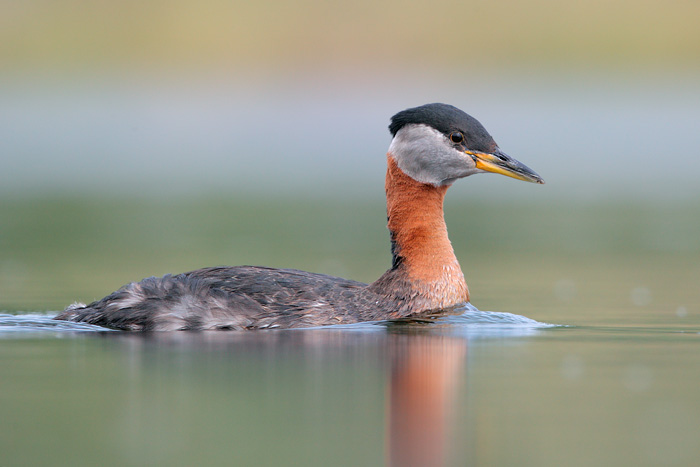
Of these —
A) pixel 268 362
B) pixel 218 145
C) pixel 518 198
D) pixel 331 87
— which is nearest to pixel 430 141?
pixel 268 362

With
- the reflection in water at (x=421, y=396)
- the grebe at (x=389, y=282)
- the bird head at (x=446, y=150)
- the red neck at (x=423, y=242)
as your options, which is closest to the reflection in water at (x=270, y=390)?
the reflection in water at (x=421, y=396)

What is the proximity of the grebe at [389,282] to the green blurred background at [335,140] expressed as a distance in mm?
1238

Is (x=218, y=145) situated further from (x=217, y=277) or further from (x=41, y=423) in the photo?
(x=41, y=423)

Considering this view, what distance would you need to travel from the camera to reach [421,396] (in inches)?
377

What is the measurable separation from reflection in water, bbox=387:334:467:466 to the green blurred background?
256 centimetres

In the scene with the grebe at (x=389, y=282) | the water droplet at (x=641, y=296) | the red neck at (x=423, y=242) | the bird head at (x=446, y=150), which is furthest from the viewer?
the water droplet at (x=641, y=296)

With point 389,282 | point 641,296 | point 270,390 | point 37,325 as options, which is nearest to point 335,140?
point 641,296

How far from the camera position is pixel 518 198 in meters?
31.7

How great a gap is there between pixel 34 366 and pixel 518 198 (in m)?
22.2

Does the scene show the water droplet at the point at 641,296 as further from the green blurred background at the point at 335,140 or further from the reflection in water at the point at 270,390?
the reflection in water at the point at 270,390

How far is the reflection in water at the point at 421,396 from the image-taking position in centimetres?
814

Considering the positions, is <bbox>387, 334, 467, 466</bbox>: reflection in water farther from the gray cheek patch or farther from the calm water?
the gray cheek patch

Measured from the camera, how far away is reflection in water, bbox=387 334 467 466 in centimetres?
814

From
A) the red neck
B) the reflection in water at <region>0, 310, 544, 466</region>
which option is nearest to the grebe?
the red neck
